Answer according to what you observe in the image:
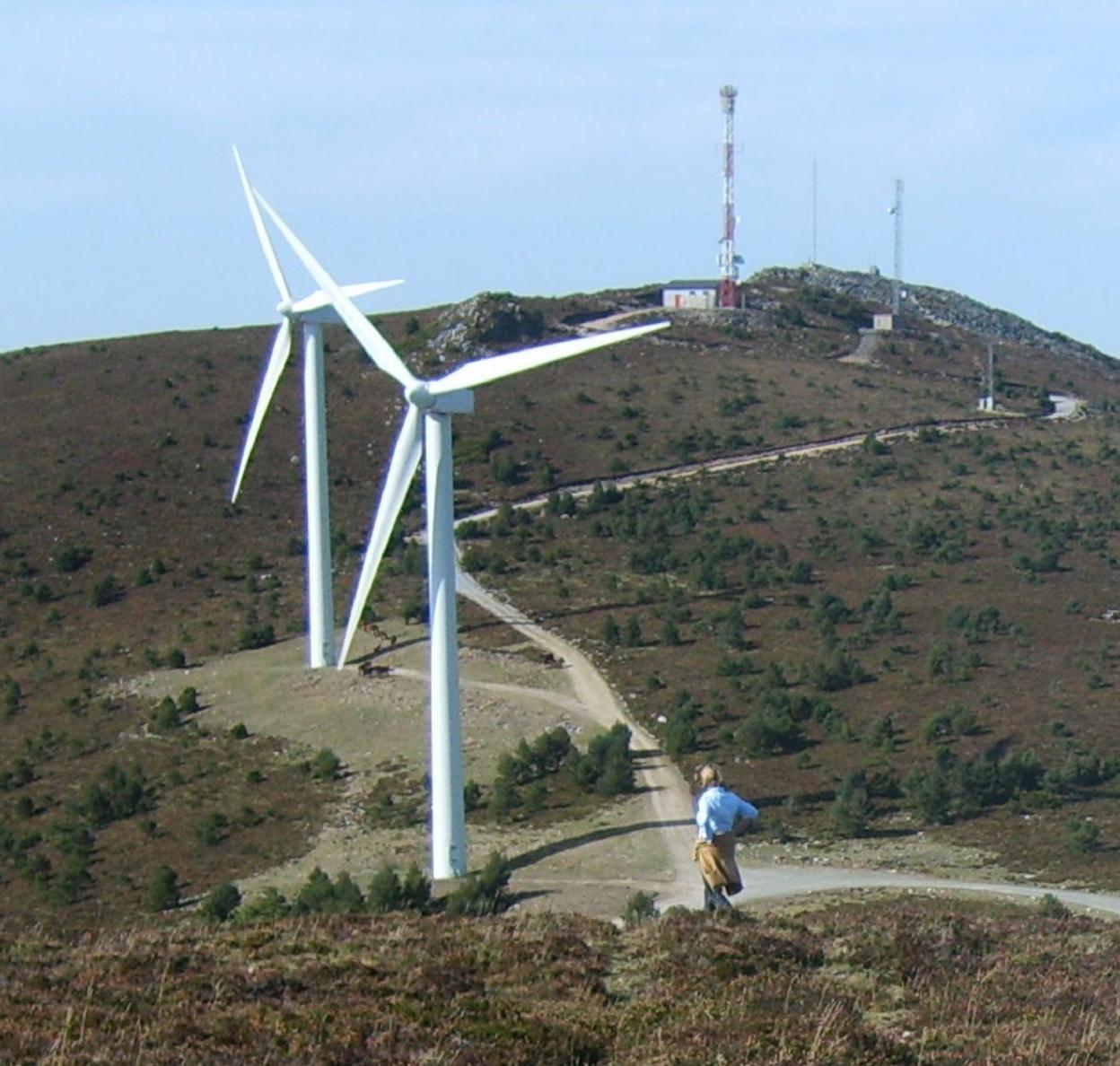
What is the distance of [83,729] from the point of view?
66250 millimetres

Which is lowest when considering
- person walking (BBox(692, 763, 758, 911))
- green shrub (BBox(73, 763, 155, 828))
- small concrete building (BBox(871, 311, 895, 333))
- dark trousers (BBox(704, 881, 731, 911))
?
green shrub (BBox(73, 763, 155, 828))

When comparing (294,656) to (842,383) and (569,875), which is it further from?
(842,383)

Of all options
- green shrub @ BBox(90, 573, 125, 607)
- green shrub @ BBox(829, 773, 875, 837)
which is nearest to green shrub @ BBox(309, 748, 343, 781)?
green shrub @ BBox(829, 773, 875, 837)

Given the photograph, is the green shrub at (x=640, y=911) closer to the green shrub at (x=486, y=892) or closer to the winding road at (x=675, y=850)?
the green shrub at (x=486, y=892)

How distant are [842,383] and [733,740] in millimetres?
80299

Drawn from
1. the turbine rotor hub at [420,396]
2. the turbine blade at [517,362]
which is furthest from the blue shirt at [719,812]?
the turbine rotor hub at [420,396]

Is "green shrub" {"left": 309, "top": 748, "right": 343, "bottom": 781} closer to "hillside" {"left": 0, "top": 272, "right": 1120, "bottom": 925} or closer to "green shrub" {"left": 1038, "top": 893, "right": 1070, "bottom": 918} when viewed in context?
"hillside" {"left": 0, "top": 272, "right": 1120, "bottom": 925}

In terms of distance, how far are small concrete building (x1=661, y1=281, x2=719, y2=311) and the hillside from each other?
8.15 feet

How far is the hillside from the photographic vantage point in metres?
53.2

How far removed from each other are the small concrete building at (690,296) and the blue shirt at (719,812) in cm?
13615

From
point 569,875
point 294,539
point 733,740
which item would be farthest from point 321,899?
point 294,539

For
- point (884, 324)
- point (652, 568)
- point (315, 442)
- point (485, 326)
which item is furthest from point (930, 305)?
point (315, 442)

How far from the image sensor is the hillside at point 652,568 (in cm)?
5325

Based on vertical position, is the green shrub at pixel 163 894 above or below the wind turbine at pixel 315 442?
below
